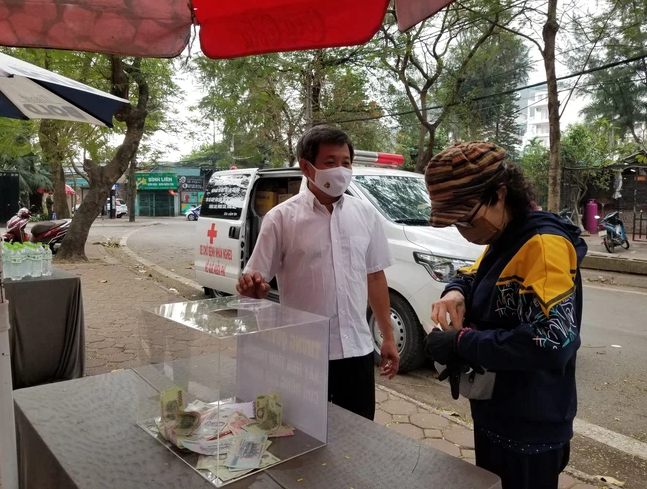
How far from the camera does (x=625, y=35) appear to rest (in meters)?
10.5

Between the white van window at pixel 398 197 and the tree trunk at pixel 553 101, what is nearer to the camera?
the white van window at pixel 398 197

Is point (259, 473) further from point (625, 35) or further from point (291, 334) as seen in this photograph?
point (625, 35)

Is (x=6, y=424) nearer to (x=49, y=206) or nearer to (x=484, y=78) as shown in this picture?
(x=484, y=78)

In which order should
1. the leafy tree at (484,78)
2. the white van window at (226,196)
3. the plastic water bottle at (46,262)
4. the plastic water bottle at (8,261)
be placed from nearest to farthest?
the plastic water bottle at (8,261)
the plastic water bottle at (46,262)
the white van window at (226,196)
the leafy tree at (484,78)

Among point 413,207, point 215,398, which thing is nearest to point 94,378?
point 215,398

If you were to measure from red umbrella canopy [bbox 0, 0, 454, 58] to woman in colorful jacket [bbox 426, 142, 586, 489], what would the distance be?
0.63 metres

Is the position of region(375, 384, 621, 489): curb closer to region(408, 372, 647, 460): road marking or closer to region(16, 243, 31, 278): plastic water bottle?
region(408, 372, 647, 460): road marking

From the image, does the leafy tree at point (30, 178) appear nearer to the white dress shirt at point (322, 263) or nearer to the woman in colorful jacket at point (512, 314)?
the white dress shirt at point (322, 263)

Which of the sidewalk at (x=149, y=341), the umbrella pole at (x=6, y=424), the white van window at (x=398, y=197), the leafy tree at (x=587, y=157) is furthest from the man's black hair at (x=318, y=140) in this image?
the leafy tree at (x=587, y=157)

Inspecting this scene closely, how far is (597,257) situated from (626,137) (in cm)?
2252

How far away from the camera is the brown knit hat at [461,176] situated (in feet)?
4.46

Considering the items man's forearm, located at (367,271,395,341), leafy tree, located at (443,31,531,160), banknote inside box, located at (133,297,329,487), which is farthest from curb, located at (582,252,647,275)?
→ banknote inside box, located at (133,297,329,487)

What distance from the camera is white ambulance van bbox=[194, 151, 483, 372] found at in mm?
4262

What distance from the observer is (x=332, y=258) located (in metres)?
2.18
